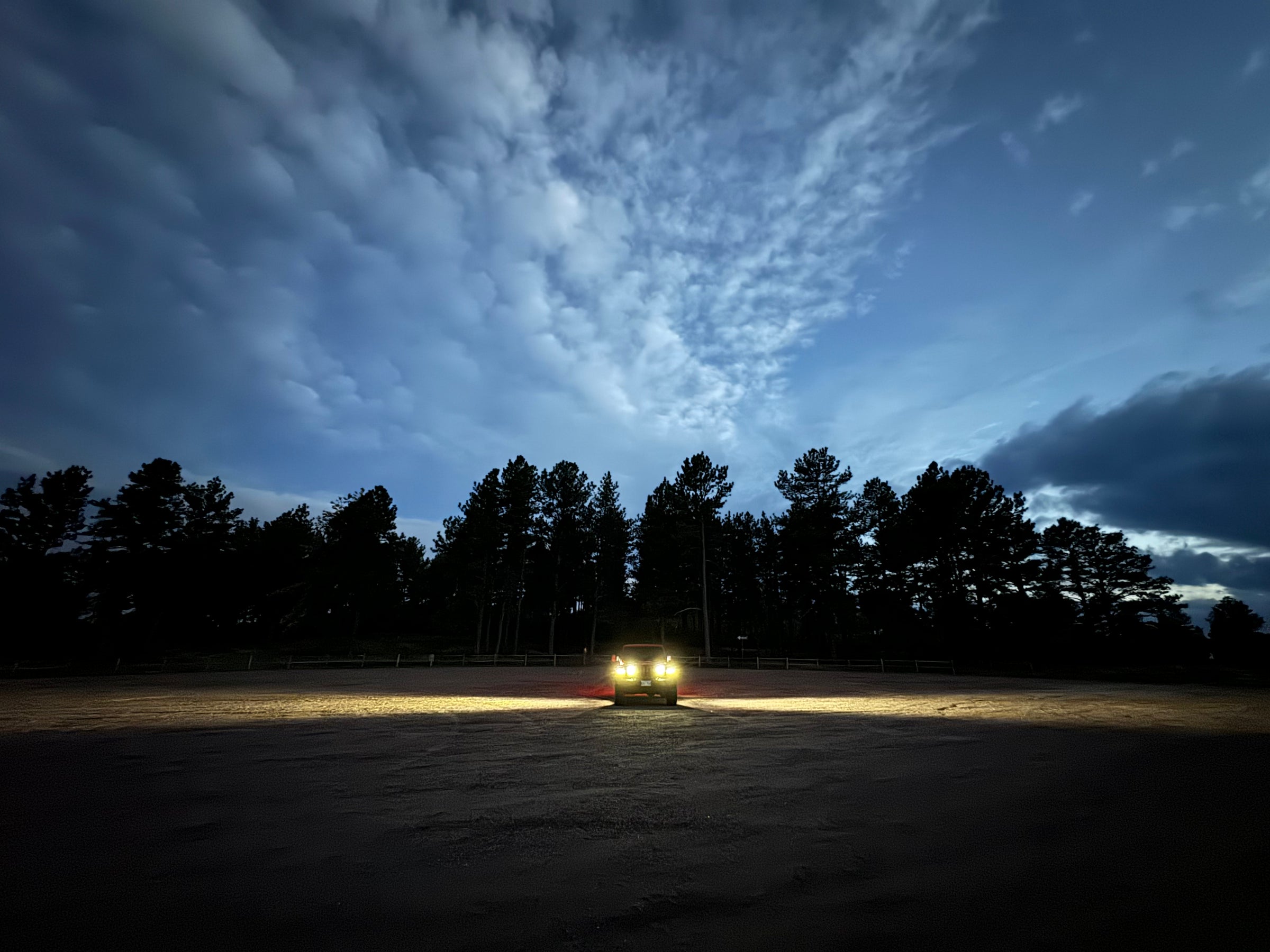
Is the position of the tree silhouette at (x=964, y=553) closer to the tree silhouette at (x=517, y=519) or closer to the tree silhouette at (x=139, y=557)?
the tree silhouette at (x=517, y=519)

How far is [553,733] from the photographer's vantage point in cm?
923

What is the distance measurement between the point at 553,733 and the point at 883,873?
22.0ft

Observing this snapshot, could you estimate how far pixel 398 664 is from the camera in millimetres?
37281

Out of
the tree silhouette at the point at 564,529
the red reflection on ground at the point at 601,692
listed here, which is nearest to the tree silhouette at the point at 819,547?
the tree silhouette at the point at 564,529

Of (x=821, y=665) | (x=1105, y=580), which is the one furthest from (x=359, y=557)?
(x=1105, y=580)

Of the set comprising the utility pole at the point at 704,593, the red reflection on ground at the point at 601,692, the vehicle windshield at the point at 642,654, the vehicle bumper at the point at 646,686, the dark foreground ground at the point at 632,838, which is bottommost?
the dark foreground ground at the point at 632,838

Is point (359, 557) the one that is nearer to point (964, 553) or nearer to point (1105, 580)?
point (964, 553)

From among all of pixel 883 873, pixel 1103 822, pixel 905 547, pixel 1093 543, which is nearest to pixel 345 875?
pixel 883 873

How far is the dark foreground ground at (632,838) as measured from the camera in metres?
2.81

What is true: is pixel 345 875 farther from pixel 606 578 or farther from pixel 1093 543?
pixel 1093 543

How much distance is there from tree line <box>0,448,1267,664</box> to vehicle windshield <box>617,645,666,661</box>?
90.4 ft

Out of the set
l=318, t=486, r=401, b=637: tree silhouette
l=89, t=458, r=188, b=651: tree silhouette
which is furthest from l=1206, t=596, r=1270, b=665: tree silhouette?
l=89, t=458, r=188, b=651: tree silhouette

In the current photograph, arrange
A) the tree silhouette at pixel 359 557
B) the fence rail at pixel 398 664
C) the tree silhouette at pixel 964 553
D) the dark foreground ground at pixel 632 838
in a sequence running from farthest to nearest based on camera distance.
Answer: the tree silhouette at pixel 359 557 < the tree silhouette at pixel 964 553 < the fence rail at pixel 398 664 < the dark foreground ground at pixel 632 838

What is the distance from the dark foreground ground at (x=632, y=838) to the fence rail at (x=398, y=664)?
91.1ft
